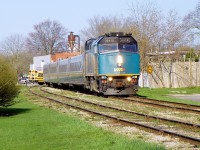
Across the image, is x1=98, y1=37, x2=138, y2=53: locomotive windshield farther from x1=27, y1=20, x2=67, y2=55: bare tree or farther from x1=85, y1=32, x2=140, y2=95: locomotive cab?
x1=27, y1=20, x2=67, y2=55: bare tree

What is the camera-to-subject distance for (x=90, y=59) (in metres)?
30.7

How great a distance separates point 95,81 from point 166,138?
17.8 m

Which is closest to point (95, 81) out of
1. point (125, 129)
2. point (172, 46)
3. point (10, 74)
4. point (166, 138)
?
point (10, 74)

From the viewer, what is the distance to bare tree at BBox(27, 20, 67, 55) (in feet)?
403

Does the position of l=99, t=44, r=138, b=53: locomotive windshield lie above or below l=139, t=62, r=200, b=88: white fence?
above

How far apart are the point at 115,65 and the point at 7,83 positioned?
1120cm

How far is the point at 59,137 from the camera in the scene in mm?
11602

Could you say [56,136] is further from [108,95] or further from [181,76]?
[181,76]

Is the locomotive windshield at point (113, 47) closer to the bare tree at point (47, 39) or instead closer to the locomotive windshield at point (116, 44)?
the locomotive windshield at point (116, 44)

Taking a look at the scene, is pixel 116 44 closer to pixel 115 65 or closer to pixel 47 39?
pixel 115 65

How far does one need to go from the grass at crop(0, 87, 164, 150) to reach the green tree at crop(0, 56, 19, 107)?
2620 mm

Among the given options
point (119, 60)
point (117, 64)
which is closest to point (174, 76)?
point (119, 60)

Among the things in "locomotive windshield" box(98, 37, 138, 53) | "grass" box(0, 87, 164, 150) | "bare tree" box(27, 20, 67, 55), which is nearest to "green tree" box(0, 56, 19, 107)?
"grass" box(0, 87, 164, 150)

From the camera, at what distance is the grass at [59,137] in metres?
10.0
